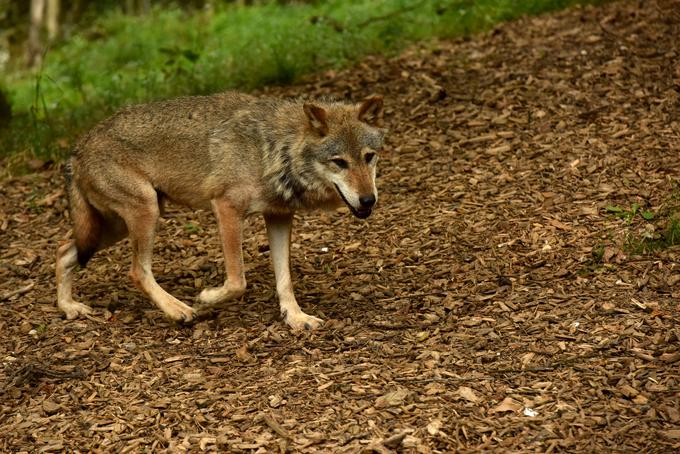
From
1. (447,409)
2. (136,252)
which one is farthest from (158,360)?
(447,409)

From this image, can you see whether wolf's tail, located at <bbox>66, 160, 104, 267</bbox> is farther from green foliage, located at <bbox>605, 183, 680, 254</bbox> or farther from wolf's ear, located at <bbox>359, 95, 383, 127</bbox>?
green foliage, located at <bbox>605, 183, 680, 254</bbox>

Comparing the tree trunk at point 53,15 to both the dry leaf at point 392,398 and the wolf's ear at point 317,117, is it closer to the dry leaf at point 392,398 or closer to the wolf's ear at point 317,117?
the wolf's ear at point 317,117

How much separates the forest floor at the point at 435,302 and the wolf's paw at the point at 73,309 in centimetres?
9

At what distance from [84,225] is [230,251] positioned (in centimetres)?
132

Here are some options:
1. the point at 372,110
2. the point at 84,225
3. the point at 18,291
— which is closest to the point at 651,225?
the point at 372,110

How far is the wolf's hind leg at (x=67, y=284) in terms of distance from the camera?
7164 mm

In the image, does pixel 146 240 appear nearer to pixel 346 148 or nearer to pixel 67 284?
pixel 67 284

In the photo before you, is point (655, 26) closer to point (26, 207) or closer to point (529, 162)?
point (529, 162)

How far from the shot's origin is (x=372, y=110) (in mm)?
6844

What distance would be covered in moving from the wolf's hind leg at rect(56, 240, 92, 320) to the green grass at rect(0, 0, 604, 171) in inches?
134

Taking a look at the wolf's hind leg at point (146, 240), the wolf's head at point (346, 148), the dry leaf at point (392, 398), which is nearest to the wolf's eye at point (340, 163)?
A: the wolf's head at point (346, 148)

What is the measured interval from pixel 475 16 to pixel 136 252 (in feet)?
23.7

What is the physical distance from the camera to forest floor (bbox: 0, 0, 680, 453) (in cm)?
534

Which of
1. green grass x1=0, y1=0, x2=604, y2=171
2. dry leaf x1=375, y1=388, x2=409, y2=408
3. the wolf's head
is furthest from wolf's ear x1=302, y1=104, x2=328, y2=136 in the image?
green grass x1=0, y1=0, x2=604, y2=171
